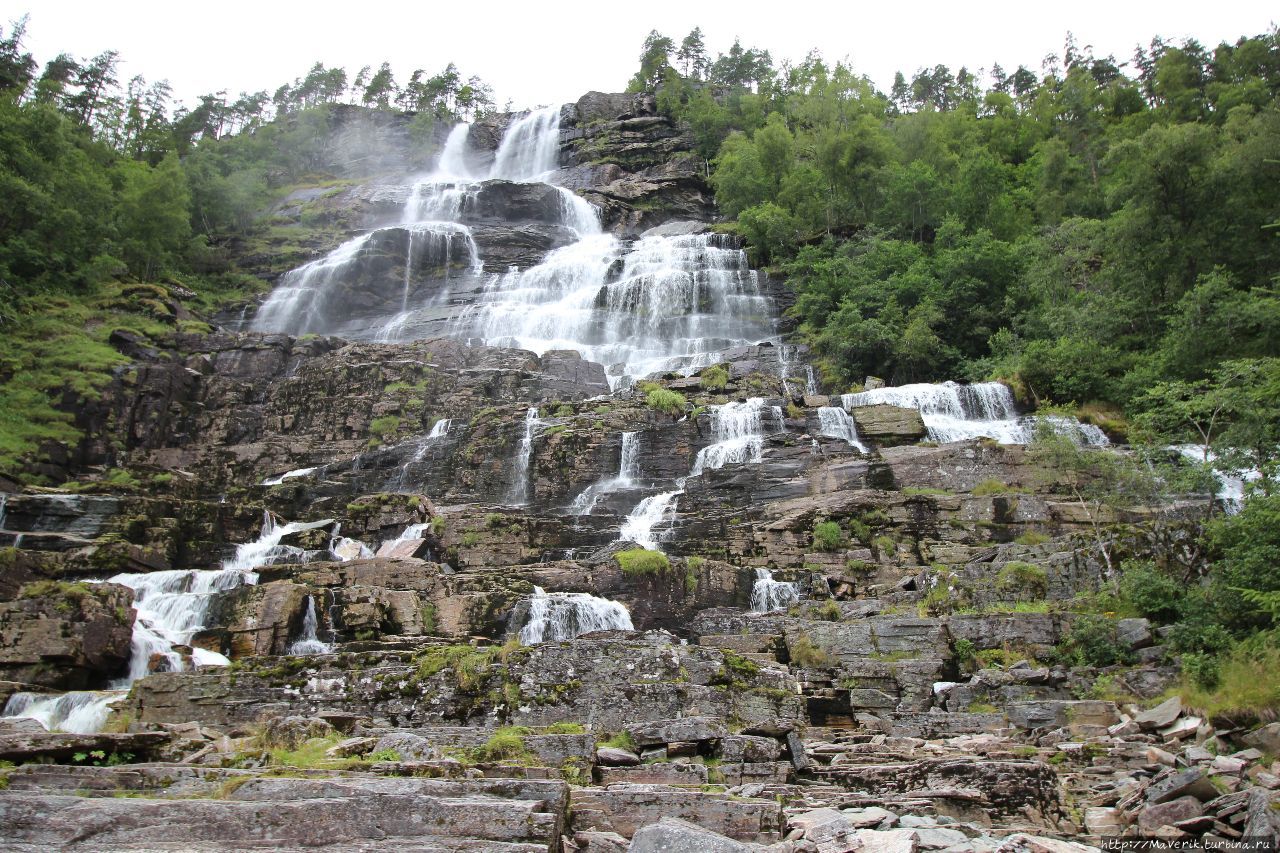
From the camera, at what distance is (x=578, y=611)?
643 inches

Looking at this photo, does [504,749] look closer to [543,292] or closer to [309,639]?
[309,639]

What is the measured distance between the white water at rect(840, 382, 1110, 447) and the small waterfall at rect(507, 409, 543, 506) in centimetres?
1157

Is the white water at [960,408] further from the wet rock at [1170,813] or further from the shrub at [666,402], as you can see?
the wet rock at [1170,813]

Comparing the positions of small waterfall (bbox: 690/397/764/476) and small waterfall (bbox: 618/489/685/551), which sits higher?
small waterfall (bbox: 690/397/764/476)

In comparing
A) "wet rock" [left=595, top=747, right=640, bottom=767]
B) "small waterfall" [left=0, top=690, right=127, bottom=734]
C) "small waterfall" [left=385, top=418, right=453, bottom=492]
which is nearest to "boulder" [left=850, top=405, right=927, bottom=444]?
"small waterfall" [left=385, top=418, right=453, bottom=492]

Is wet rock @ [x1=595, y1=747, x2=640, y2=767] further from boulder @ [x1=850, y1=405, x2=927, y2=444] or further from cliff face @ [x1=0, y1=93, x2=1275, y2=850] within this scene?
boulder @ [x1=850, y1=405, x2=927, y2=444]

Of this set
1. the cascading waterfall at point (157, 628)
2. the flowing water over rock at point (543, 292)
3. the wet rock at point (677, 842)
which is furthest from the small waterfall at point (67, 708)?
the flowing water over rock at point (543, 292)

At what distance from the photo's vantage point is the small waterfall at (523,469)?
86.9ft

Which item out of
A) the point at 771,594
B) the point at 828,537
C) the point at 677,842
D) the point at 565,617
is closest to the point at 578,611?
the point at 565,617

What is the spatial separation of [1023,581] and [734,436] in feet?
40.8

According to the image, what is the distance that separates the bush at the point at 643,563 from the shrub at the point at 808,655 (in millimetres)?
4563

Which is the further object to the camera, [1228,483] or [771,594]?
[1228,483]

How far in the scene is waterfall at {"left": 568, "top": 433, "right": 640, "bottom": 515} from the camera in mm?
25266

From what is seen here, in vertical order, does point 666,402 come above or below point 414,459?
above
